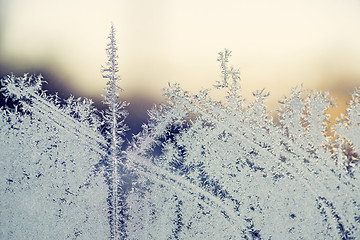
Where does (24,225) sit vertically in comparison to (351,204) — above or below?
below

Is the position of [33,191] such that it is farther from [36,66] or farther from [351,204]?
[351,204]

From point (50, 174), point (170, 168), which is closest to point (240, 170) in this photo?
point (170, 168)

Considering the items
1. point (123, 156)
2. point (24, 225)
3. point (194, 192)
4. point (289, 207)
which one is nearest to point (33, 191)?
point (24, 225)

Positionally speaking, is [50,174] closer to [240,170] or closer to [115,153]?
[115,153]
